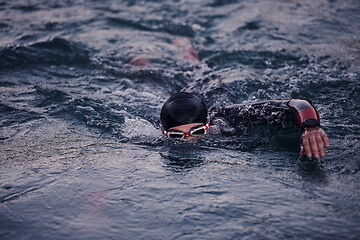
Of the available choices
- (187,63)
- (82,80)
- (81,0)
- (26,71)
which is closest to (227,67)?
(187,63)

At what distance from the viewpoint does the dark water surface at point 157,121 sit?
371cm

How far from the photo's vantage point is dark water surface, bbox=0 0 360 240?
146 inches

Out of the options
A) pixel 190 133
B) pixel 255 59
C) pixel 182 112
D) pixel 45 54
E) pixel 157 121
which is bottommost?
pixel 157 121

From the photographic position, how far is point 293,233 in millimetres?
3387

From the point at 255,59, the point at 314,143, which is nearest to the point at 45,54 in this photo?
the point at 255,59

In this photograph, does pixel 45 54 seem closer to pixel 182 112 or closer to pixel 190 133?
pixel 182 112

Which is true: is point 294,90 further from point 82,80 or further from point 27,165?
point 27,165

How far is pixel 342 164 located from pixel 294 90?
105 inches

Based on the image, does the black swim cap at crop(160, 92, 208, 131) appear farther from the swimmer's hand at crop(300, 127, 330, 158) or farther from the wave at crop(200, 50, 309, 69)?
the wave at crop(200, 50, 309, 69)

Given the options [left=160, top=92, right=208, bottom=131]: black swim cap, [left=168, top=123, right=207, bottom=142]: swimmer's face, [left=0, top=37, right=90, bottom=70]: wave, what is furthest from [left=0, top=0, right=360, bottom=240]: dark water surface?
Answer: [left=160, top=92, right=208, bottom=131]: black swim cap

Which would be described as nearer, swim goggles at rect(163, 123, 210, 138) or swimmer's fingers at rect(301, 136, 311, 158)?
swimmer's fingers at rect(301, 136, 311, 158)

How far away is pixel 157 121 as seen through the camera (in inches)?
243

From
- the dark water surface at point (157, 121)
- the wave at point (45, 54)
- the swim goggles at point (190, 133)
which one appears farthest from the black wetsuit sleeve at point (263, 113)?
the wave at point (45, 54)

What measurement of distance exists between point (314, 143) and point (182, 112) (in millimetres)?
1609
